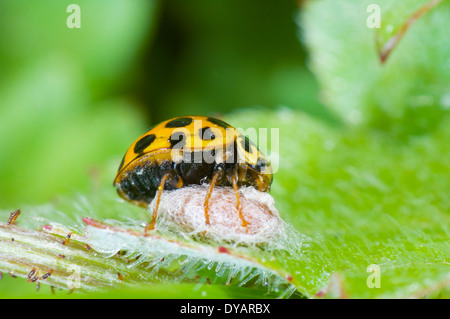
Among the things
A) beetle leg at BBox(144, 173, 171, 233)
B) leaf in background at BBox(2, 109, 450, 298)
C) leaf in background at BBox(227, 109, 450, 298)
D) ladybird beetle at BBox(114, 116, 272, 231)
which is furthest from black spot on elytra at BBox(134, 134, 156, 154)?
leaf in background at BBox(227, 109, 450, 298)

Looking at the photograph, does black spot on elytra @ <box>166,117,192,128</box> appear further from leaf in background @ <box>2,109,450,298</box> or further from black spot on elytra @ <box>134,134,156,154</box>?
leaf in background @ <box>2,109,450,298</box>

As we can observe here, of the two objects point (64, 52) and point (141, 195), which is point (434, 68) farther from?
point (64, 52)

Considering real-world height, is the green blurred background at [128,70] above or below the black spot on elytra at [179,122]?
Result: above
